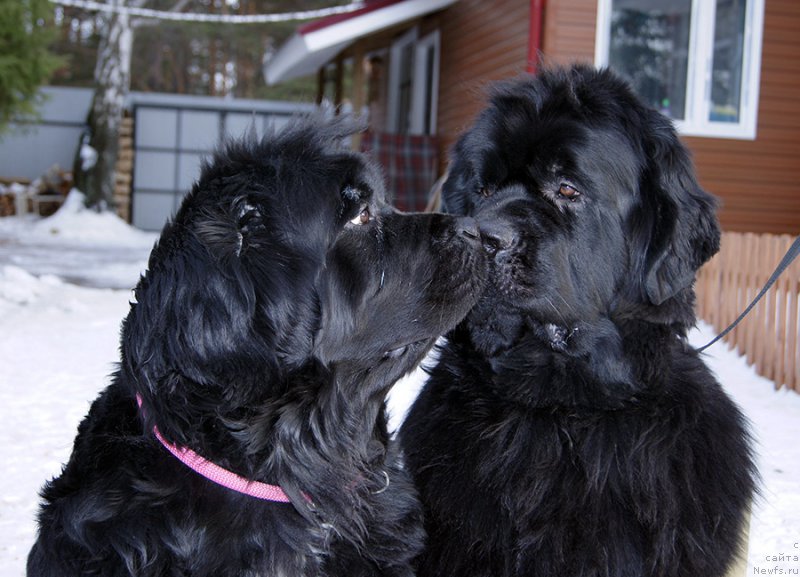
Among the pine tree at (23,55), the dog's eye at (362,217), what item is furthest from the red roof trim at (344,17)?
the dog's eye at (362,217)

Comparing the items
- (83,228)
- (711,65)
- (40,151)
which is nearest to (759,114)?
(711,65)

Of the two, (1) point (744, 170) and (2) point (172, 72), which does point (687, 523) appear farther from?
(2) point (172, 72)

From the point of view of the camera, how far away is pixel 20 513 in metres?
3.66

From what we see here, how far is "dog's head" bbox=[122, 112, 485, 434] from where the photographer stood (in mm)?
1858

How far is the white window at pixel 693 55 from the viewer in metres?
9.44

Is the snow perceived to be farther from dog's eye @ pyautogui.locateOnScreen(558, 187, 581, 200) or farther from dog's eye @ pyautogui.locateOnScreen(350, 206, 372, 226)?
dog's eye @ pyautogui.locateOnScreen(350, 206, 372, 226)

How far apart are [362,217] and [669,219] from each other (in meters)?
0.96

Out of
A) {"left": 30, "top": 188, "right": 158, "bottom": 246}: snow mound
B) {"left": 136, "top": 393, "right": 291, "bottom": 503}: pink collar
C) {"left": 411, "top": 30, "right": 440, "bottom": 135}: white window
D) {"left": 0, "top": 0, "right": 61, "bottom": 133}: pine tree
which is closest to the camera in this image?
{"left": 136, "top": 393, "right": 291, "bottom": 503}: pink collar

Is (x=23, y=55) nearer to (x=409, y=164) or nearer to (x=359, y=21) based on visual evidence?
(x=359, y=21)

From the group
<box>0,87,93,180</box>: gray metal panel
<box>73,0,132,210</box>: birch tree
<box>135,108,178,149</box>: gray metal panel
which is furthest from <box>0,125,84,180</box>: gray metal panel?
<box>73,0,132,210</box>: birch tree

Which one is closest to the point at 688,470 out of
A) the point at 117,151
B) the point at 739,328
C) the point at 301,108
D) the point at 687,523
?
the point at 687,523

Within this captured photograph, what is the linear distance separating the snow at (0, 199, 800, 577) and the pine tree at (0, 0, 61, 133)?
8.33ft

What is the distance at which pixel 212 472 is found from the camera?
2.00m

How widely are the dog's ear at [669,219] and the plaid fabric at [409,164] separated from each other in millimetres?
9071
